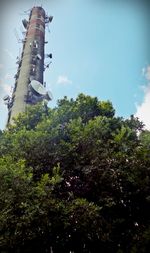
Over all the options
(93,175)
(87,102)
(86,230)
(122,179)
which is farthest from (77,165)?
(87,102)

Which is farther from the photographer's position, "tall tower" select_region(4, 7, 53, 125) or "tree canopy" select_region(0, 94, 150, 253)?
"tall tower" select_region(4, 7, 53, 125)

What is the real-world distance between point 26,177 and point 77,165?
2.08 meters

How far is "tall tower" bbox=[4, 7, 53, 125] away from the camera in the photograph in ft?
79.3

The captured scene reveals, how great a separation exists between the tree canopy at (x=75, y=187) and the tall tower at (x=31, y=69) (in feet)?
34.0

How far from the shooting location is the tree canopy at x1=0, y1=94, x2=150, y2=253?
383 inches

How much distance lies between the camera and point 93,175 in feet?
36.8

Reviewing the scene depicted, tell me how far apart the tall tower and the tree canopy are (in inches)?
408

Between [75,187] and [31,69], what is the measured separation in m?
16.4

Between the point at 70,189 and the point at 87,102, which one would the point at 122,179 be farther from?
the point at 87,102

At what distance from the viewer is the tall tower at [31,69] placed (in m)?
24.2

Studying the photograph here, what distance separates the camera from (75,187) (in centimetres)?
1155

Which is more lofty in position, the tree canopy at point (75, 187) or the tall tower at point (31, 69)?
the tall tower at point (31, 69)

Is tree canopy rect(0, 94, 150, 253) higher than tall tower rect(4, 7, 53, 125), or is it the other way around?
tall tower rect(4, 7, 53, 125)

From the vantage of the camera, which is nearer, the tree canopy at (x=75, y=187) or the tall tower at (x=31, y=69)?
the tree canopy at (x=75, y=187)
